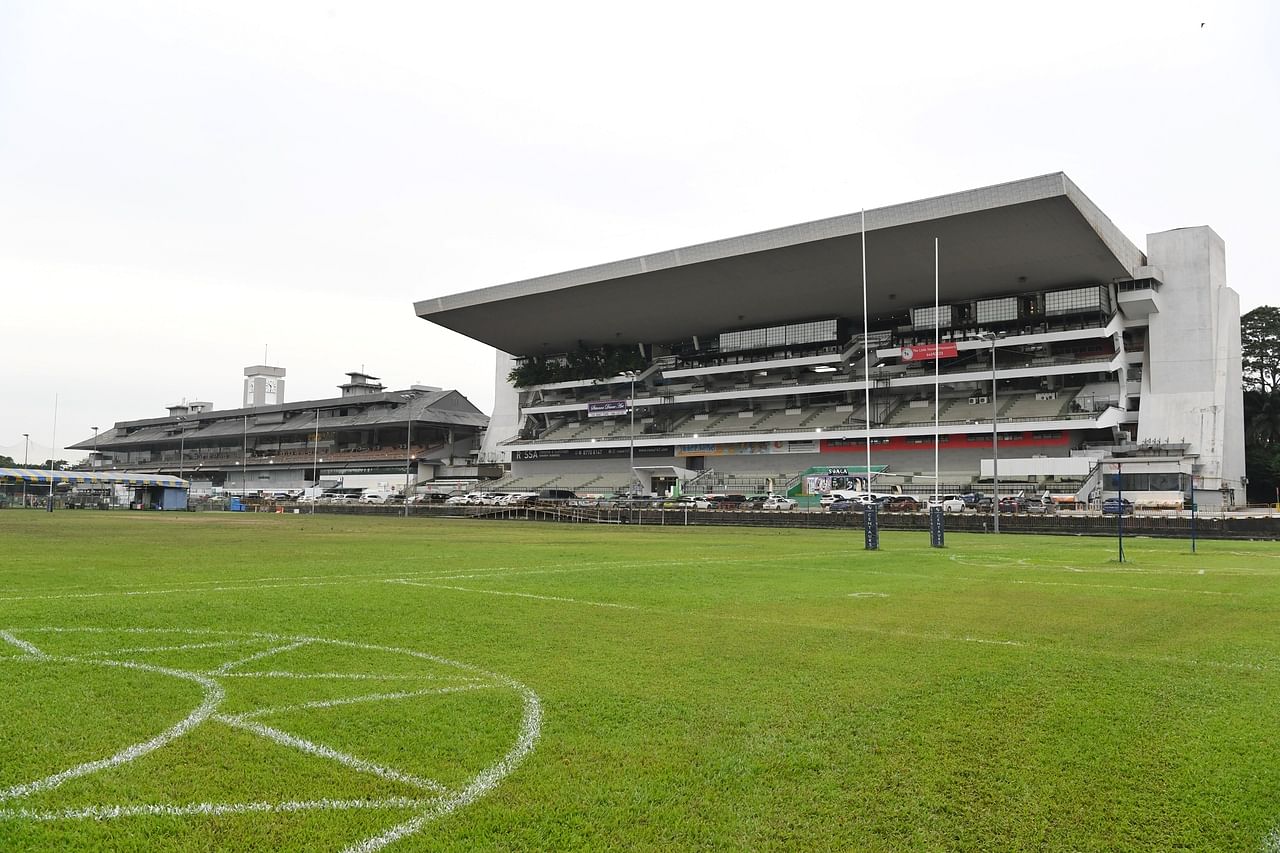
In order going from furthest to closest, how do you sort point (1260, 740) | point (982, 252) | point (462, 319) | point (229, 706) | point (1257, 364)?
point (462, 319), point (1257, 364), point (982, 252), point (229, 706), point (1260, 740)

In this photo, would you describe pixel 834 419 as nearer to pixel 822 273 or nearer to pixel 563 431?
pixel 822 273

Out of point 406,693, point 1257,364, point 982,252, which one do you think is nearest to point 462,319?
point 982,252

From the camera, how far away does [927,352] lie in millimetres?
70812

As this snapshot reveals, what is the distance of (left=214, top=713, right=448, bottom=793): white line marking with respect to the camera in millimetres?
4723

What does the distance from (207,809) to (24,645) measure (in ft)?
17.7

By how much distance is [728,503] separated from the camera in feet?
223

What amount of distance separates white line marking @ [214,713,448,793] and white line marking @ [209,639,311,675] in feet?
5.15

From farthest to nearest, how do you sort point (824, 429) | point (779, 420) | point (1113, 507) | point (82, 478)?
point (779, 420) → point (824, 429) → point (82, 478) → point (1113, 507)

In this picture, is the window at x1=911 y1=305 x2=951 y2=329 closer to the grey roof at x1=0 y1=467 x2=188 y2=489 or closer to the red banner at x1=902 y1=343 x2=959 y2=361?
the red banner at x1=902 y1=343 x2=959 y2=361

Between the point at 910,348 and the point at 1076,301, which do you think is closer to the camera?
the point at 1076,301

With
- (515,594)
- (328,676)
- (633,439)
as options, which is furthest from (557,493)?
(328,676)

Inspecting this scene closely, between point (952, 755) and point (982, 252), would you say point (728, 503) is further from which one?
point (952, 755)

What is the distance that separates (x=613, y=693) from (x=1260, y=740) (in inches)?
175

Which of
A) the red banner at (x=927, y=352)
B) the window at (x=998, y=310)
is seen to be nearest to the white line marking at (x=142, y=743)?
the red banner at (x=927, y=352)
